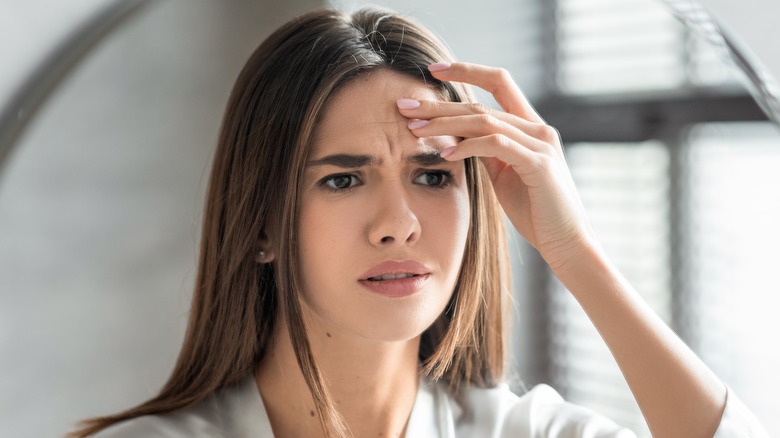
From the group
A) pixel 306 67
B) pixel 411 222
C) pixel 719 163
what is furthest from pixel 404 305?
pixel 719 163

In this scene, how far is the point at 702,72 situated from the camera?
22.9 inches

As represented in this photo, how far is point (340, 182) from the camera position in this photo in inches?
18.7

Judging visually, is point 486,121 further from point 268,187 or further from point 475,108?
point 268,187

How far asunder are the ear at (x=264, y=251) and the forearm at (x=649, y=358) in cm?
18

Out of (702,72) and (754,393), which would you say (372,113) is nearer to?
(702,72)

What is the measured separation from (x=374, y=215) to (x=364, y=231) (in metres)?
0.01

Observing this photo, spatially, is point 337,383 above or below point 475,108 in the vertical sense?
below

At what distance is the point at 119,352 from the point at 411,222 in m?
0.17

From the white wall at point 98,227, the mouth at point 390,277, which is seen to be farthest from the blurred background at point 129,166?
the mouth at point 390,277

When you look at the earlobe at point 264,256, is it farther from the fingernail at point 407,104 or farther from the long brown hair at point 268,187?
the fingernail at point 407,104

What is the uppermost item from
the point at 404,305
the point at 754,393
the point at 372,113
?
the point at 372,113

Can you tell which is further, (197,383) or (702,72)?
(702,72)

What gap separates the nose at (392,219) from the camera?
1.52 ft

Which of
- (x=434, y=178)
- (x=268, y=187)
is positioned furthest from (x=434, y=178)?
(x=268, y=187)
